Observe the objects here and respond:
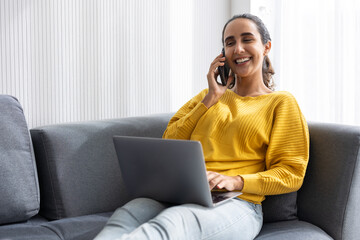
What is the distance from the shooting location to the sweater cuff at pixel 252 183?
1445mm

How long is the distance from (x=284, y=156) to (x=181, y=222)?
515mm

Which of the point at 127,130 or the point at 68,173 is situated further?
the point at 127,130

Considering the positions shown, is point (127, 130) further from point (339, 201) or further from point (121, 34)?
point (339, 201)

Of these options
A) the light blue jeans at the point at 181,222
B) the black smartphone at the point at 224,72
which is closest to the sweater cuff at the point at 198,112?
the black smartphone at the point at 224,72

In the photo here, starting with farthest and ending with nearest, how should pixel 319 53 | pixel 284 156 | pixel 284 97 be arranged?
pixel 319 53 < pixel 284 97 < pixel 284 156

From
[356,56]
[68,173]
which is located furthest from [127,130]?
[356,56]

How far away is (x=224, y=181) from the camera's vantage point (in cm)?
141

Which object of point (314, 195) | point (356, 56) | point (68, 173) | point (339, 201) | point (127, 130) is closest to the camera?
point (339, 201)

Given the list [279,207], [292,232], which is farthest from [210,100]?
[292,232]

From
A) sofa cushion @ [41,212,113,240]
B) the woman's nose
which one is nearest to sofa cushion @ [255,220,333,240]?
sofa cushion @ [41,212,113,240]

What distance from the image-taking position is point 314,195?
158cm

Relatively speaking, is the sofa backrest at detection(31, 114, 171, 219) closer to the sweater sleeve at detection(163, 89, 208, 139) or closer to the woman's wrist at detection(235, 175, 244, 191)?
the sweater sleeve at detection(163, 89, 208, 139)

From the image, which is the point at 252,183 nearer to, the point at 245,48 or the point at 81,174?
the point at 245,48

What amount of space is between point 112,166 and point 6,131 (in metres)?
0.45
